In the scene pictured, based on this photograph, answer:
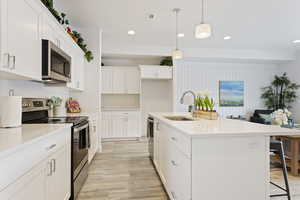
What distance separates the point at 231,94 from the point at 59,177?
20.2 ft

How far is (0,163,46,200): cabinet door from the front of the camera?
0.93 meters

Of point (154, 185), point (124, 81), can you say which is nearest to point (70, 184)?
point (154, 185)

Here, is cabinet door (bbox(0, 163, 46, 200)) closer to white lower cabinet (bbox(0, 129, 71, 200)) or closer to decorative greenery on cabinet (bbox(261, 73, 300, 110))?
white lower cabinet (bbox(0, 129, 71, 200))

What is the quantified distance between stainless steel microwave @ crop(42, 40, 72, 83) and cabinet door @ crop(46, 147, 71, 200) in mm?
831

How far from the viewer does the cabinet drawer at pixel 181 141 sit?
1.45 metres

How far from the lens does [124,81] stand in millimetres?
5250

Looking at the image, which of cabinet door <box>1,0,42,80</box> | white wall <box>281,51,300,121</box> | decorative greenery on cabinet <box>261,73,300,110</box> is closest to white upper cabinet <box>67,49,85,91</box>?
cabinet door <box>1,0,42,80</box>

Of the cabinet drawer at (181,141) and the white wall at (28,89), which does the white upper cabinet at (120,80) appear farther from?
the cabinet drawer at (181,141)

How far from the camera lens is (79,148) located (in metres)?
2.21

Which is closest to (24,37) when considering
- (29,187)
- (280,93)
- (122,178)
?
(29,187)

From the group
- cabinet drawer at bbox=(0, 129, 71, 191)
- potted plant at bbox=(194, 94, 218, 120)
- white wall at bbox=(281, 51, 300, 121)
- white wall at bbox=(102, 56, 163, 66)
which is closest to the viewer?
cabinet drawer at bbox=(0, 129, 71, 191)

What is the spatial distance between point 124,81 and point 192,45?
7.67 feet

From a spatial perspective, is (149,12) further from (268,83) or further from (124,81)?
(268,83)

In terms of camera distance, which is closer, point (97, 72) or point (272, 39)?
point (97, 72)
